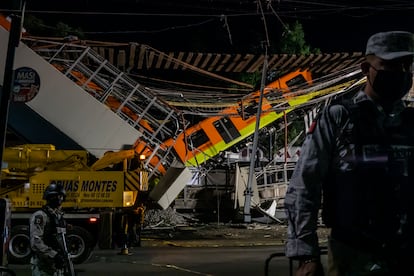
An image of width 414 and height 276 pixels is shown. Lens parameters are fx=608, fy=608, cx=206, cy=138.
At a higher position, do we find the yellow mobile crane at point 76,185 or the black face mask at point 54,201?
the yellow mobile crane at point 76,185

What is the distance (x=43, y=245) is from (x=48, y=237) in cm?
19

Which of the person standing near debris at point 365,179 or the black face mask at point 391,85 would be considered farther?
the black face mask at point 391,85

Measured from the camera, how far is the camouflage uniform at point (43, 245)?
259 inches

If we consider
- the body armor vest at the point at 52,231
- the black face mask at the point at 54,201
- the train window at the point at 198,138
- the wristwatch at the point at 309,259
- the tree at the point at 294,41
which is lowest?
the wristwatch at the point at 309,259

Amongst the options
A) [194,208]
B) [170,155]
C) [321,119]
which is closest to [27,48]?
[170,155]

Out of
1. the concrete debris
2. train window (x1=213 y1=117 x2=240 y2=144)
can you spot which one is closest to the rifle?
the concrete debris

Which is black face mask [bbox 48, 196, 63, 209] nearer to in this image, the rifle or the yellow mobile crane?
the rifle

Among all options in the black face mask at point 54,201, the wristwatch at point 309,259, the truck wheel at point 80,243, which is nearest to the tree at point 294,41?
the truck wheel at point 80,243

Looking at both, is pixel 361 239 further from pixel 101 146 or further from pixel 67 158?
pixel 101 146

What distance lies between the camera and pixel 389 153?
2418 millimetres

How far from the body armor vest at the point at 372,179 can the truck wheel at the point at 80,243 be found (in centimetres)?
970

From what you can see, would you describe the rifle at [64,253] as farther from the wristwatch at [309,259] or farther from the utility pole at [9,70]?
the wristwatch at [309,259]

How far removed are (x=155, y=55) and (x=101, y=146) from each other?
4980mm

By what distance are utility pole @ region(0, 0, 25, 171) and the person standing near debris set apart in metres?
4.66
